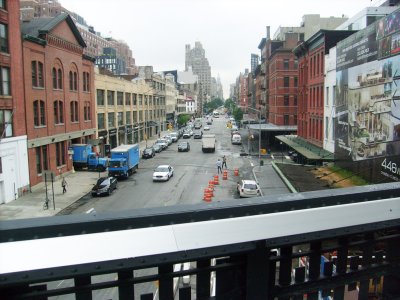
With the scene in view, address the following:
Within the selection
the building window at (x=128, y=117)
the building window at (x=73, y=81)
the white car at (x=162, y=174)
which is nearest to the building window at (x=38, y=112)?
the building window at (x=73, y=81)

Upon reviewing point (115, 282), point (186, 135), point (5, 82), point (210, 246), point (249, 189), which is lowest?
point (249, 189)

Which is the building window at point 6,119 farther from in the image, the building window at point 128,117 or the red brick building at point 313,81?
the building window at point 128,117

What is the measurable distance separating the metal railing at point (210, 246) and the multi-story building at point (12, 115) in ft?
73.8

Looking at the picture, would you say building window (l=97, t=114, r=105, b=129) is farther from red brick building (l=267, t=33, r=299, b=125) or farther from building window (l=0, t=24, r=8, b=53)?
red brick building (l=267, t=33, r=299, b=125)

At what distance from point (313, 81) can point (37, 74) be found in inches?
867

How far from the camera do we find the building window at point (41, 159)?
2967 cm

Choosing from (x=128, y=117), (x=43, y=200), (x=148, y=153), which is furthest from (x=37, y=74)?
(x=128, y=117)

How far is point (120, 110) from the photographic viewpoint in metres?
51.0

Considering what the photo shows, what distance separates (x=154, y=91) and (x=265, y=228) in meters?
69.2

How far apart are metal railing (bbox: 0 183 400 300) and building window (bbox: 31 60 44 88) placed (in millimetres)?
28425

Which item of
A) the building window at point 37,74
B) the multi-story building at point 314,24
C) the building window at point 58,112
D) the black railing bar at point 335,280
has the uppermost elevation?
the multi-story building at point 314,24

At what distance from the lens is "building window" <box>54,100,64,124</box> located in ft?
109

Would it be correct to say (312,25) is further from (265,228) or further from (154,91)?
(265,228)

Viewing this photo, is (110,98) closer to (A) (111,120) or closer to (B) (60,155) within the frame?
(A) (111,120)
